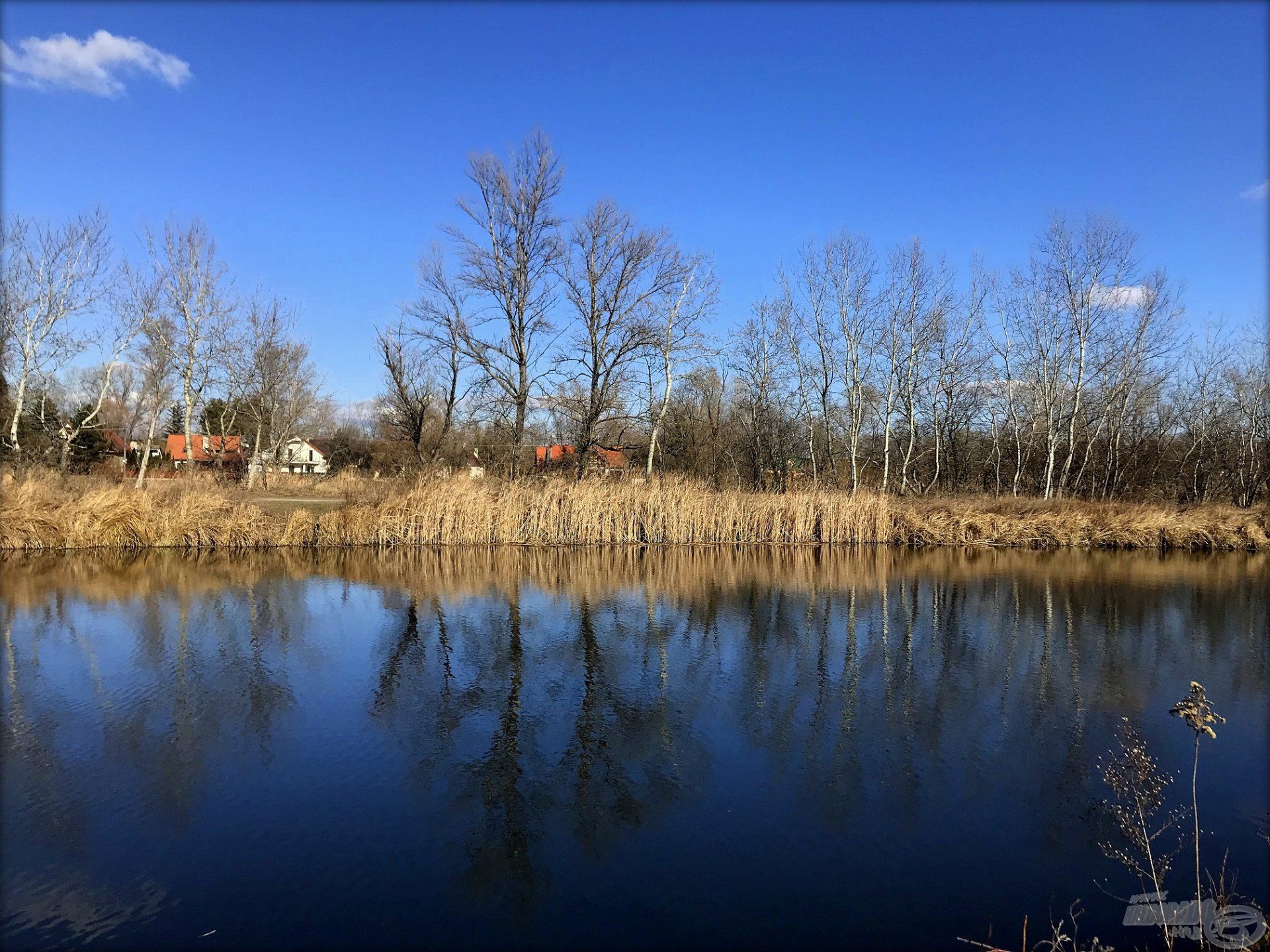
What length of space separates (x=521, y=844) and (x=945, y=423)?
28.5 m

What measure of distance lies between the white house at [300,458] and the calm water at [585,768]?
73.7 ft

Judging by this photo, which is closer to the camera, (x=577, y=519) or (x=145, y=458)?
(x=577, y=519)

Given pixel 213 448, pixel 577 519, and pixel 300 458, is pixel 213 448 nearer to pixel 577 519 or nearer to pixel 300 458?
pixel 300 458

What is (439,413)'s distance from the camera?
3412 cm

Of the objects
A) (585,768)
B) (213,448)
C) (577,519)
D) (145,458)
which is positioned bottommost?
(585,768)

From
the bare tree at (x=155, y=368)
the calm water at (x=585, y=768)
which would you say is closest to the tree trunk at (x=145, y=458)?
the bare tree at (x=155, y=368)

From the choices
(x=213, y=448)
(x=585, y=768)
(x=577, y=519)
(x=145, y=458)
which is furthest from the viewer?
(x=213, y=448)

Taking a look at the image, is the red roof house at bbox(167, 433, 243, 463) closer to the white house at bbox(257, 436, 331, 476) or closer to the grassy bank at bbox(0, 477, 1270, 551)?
the white house at bbox(257, 436, 331, 476)

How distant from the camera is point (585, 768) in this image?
16.4ft

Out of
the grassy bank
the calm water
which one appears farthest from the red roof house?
the calm water

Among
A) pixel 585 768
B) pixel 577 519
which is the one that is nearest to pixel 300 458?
pixel 577 519

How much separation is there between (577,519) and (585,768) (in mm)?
12755

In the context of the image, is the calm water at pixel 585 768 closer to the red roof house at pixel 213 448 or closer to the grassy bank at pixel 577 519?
the grassy bank at pixel 577 519

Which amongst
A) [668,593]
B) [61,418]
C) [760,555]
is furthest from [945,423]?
[61,418]
